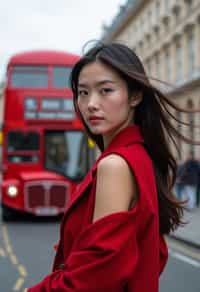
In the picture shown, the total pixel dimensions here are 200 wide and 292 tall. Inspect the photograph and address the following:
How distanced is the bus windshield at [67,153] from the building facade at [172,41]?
14.9 m

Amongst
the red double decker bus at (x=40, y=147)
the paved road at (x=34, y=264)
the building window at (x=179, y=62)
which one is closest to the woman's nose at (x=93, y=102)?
the paved road at (x=34, y=264)

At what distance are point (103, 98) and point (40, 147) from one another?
1414cm

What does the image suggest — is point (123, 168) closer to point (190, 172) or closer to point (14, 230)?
point (14, 230)

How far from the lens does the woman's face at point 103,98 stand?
1905mm

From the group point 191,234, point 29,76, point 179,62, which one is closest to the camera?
point 191,234

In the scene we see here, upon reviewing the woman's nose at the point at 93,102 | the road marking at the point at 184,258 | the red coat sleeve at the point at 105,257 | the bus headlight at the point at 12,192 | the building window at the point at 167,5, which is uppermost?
the building window at the point at 167,5

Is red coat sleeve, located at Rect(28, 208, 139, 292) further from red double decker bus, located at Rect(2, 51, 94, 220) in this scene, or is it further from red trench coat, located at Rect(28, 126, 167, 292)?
red double decker bus, located at Rect(2, 51, 94, 220)

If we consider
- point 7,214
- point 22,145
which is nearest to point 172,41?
point 22,145

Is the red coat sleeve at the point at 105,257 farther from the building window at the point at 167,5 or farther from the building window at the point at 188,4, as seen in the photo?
the building window at the point at 167,5

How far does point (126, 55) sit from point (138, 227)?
0.59m

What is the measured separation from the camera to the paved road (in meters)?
7.40

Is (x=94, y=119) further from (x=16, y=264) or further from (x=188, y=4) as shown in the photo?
(x=188, y=4)

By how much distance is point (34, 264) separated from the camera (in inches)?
349

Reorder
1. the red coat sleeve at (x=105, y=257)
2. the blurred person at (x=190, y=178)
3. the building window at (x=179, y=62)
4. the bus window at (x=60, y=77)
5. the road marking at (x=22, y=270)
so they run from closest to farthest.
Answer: the red coat sleeve at (x=105, y=257), the road marking at (x=22, y=270), the bus window at (x=60, y=77), the blurred person at (x=190, y=178), the building window at (x=179, y=62)
